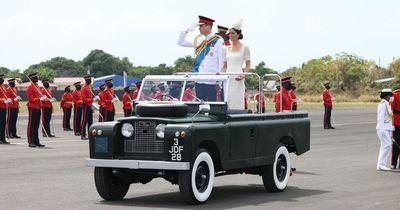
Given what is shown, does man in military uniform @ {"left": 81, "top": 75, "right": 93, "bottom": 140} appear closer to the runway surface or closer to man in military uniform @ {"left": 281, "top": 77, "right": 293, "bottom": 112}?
the runway surface

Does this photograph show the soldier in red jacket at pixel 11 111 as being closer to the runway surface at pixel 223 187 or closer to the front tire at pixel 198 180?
the runway surface at pixel 223 187

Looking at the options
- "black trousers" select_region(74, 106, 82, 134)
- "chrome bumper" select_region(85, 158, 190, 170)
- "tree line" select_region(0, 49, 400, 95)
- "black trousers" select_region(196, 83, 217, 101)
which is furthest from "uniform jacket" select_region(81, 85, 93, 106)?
"tree line" select_region(0, 49, 400, 95)

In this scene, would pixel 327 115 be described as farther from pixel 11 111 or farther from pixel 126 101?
pixel 11 111

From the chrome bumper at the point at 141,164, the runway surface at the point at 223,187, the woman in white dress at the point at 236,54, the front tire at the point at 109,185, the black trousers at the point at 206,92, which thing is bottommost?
the runway surface at the point at 223,187

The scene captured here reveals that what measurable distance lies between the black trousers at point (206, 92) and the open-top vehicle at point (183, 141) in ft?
0.17

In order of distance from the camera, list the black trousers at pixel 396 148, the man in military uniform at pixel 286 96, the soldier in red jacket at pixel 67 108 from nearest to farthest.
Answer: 1. the black trousers at pixel 396 148
2. the man in military uniform at pixel 286 96
3. the soldier in red jacket at pixel 67 108

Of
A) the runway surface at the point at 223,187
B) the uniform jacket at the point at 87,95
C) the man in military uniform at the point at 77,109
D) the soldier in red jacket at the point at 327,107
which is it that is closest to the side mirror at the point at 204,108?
the runway surface at the point at 223,187

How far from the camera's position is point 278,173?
1384 cm

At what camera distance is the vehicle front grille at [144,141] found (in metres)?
11.8

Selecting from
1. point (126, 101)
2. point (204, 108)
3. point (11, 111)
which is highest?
point (204, 108)

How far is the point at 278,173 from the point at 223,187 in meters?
1.06

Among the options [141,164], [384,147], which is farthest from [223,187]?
[384,147]

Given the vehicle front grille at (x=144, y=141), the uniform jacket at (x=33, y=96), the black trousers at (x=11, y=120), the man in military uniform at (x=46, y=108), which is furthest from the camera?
the black trousers at (x=11, y=120)

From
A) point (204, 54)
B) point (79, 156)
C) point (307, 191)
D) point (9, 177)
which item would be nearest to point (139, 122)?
point (204, 54)
